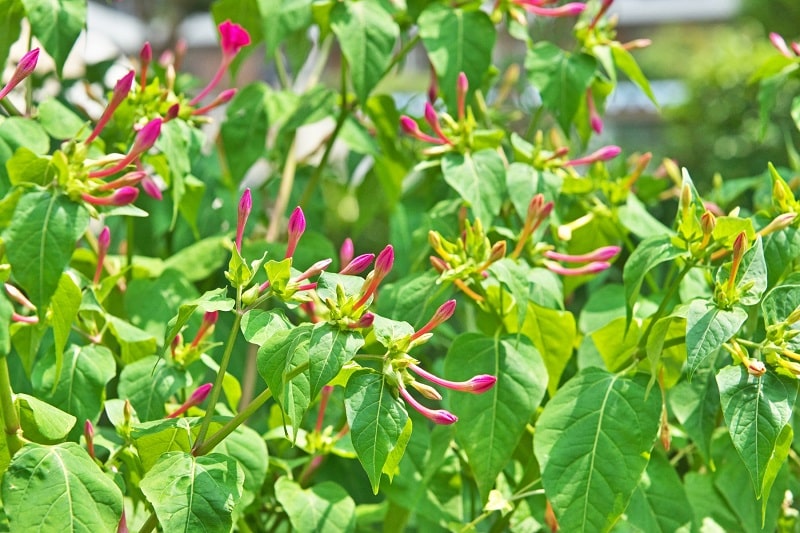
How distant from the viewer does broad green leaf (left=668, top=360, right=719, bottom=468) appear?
4.70 feet

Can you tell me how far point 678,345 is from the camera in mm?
1421

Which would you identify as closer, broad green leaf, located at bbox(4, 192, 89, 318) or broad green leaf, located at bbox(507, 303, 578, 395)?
broad green leaf, located at bbox(4, 192, 89, 318)

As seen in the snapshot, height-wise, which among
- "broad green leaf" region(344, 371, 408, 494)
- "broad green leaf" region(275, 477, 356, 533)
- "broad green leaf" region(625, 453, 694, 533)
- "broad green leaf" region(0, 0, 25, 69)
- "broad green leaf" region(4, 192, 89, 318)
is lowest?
"broad green leaf" region(625, 453, 694, 533)

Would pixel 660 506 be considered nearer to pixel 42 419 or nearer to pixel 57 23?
pixel 42 419

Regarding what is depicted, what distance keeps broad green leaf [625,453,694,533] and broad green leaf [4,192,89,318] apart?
2.60 ft

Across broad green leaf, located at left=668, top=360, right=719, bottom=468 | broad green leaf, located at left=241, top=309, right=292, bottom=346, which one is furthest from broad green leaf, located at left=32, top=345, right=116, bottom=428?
broad green leaf, located at left=668, top=360, right=719, bottom=468

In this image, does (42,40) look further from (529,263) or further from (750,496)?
(750,496)

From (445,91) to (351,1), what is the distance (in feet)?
0.70

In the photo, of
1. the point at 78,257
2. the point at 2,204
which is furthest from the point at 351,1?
the point at 2,204

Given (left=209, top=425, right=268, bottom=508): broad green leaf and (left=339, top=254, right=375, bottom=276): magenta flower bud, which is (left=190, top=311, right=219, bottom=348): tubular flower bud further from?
(left=339, top=254, right=375, bottom=276): magenta flower bud

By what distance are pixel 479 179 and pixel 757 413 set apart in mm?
565

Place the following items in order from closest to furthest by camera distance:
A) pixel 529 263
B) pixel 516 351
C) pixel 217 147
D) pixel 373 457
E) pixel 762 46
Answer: pixel 373 457, pixel 516 351, pixel 529 263, pixel 217 147, pixel 762 46

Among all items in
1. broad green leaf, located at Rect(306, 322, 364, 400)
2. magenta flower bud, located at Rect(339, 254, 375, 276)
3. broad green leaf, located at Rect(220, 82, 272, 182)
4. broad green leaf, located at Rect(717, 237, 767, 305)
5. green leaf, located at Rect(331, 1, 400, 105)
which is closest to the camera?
broad green leaf, located at Rect(306, 322, 364, 400)

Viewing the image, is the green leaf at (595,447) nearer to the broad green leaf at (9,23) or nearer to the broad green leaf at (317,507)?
the broad green leaf at (317,507)
